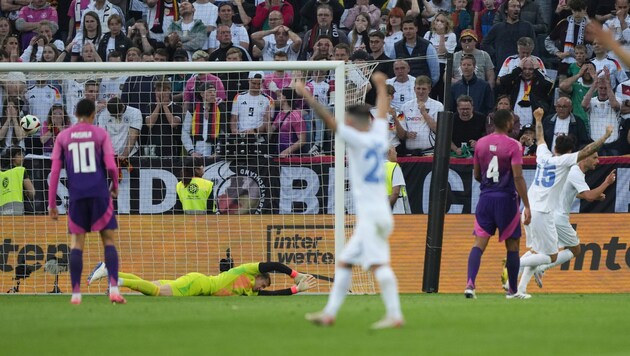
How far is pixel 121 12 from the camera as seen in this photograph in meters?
25.2

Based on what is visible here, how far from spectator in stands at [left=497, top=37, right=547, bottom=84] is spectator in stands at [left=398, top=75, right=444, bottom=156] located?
206 cm

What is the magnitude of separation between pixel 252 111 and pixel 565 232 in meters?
5.56

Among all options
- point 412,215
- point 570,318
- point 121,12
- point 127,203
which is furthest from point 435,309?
point 121,12

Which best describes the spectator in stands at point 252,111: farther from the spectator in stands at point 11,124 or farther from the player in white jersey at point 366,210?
the player in white jersey at point 366,210

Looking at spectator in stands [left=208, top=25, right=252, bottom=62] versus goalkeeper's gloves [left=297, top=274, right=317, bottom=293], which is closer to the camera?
goalkeeper's gloves [left=297, top=274, right=317, bottom=293]

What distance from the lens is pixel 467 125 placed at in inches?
827

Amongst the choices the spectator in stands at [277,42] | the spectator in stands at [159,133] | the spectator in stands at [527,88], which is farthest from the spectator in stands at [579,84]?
the spectator in stands at [159,133]

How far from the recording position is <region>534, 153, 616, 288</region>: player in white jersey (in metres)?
17.8

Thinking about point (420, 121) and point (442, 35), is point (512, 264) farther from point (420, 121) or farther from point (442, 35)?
point (442, 35)

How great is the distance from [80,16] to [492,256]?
442 inches

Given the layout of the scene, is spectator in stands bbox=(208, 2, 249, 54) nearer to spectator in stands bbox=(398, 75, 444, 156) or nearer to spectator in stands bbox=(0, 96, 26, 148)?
spectator in stands bbox=(398, 75, 444, 156)

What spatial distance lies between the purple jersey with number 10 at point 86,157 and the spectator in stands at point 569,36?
11.5 meters

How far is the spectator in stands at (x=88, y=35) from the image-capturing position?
2430 centimetres

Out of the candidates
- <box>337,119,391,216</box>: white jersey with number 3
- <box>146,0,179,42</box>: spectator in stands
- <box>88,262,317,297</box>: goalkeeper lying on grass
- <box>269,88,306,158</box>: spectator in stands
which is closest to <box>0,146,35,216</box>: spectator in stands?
<box>88,262,317,297</box>: goalkeeper lying on grass
